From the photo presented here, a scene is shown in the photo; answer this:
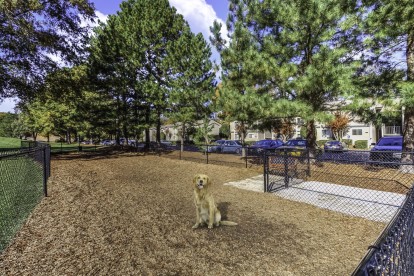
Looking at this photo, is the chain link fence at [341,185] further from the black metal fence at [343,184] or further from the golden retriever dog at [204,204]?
the golden retriever dog at [204,204]

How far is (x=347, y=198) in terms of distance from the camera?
7.06m

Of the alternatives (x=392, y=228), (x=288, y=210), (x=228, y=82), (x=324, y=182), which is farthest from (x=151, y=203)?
(x=228, y=82)

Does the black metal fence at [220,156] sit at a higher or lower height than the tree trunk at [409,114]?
lower

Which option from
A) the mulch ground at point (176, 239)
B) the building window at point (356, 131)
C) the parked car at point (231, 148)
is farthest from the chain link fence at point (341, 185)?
the building window at point (356, 131)

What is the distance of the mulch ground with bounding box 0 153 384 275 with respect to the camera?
338 centimetres

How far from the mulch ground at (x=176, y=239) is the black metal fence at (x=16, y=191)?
240 millimetres

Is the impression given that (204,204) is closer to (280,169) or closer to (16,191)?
(280,169)

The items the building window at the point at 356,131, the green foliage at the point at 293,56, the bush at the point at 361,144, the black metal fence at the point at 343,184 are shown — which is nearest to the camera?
the black metal fence at the point at 343,184

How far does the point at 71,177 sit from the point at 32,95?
846 cm

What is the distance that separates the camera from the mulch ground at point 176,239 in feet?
11.1

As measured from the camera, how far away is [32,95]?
1443 centimetres

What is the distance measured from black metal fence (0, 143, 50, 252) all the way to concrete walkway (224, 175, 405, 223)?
6.61 meters

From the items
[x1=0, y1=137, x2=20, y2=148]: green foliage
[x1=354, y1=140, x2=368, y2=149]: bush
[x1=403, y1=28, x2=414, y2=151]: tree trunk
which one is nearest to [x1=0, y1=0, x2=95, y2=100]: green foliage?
[x1=403, y1=28, x2=414, y2=151]: tree trunk

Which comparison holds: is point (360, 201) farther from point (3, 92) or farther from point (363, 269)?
point (3, 92)
